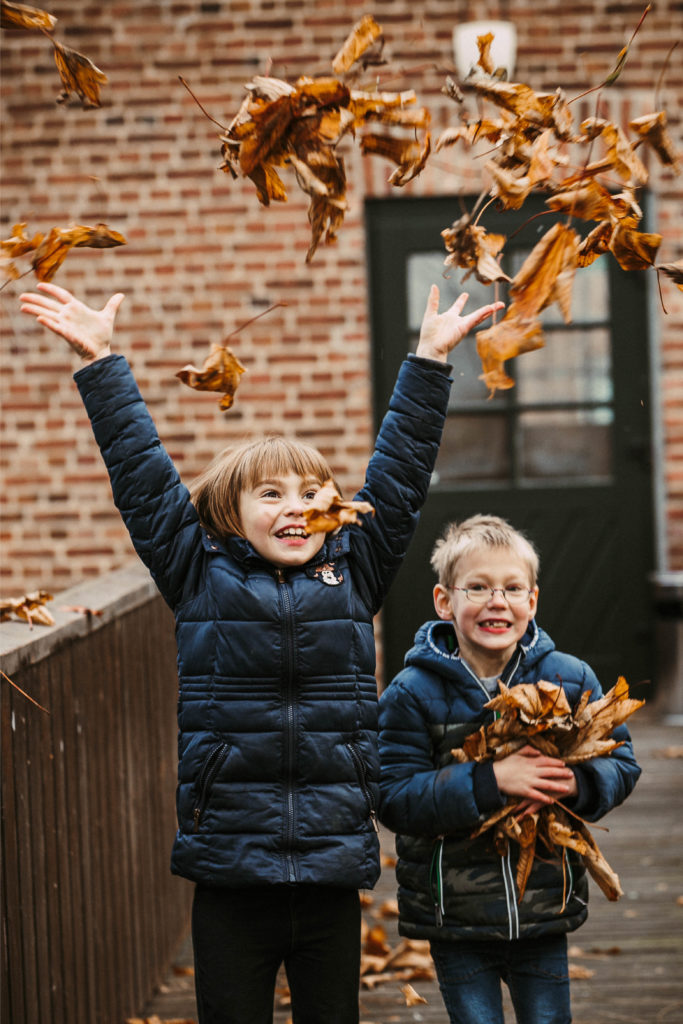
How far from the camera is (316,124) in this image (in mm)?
1854

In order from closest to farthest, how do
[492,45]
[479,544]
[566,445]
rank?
[479,544] → [492,45] → [566,445]

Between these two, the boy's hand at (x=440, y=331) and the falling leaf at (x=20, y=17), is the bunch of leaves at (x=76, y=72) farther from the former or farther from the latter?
the boy's hand at (x=440, y=331)

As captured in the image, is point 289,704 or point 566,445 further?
point 566,445

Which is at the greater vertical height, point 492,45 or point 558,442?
point 492,45

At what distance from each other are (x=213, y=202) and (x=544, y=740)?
5008 millimetres

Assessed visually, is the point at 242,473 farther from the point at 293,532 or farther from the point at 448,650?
the point at 448,650

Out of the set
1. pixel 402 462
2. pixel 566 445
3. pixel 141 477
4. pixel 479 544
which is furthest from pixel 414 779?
pixel 566 445

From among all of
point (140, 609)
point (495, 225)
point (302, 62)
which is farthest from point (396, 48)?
point (140, 609)

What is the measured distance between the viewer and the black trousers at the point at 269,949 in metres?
2.29

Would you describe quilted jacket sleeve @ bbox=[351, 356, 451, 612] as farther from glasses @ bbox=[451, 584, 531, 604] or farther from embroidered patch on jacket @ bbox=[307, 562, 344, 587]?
glasses @ bbox=[451, 584, 531, 604]

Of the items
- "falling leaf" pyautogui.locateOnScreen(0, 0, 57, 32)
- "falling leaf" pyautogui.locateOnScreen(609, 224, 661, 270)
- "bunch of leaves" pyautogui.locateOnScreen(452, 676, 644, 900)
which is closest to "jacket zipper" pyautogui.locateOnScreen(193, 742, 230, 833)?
"bunch of leaves" pyautogui.locateOnScreen(452, 676, 644, 900)

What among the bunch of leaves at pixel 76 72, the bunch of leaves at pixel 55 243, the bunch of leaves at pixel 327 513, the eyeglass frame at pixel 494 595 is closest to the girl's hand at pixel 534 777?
the eyeglass frame at pixel 494 595

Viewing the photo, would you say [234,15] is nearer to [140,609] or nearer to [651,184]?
[651,184]

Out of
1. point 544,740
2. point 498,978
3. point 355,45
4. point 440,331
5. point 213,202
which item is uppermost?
point 213,202
